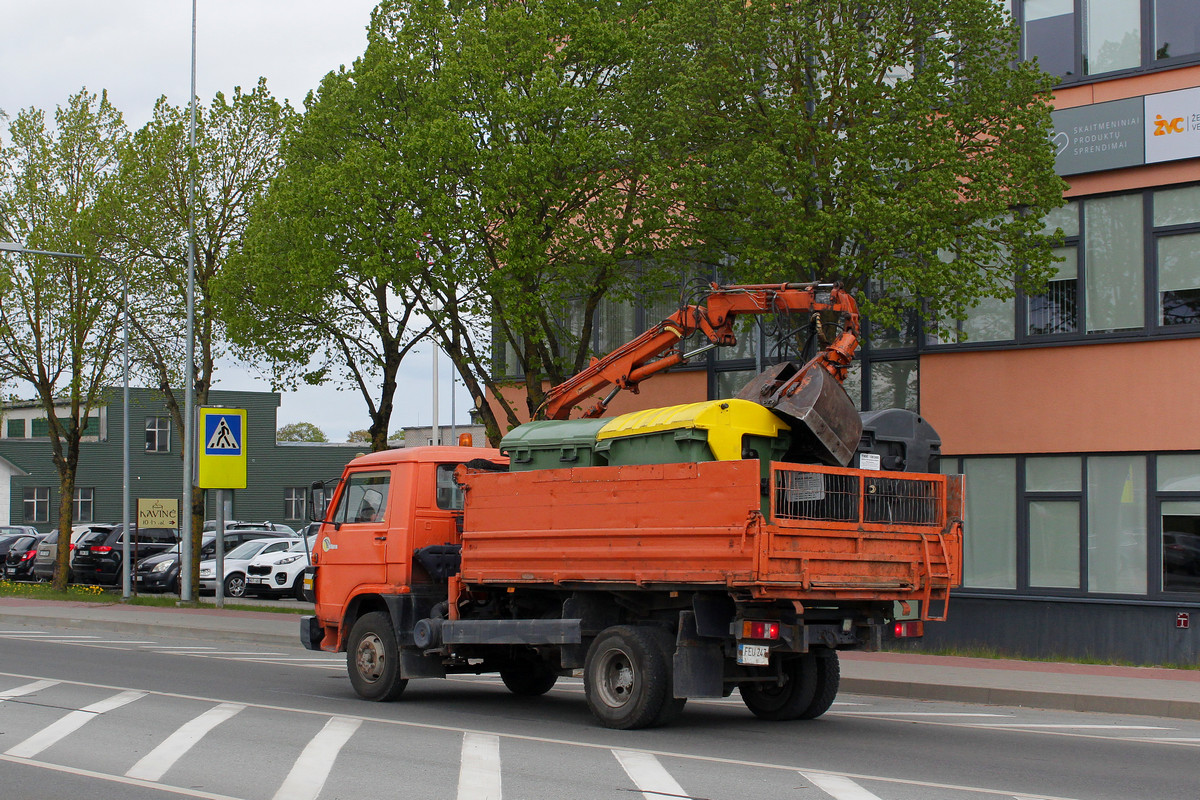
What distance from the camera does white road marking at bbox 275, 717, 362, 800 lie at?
8055mm

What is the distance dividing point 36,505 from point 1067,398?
54012 millimetres

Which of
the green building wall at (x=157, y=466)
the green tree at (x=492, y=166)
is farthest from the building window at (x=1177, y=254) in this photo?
the green building wall at (x=157, y=466)

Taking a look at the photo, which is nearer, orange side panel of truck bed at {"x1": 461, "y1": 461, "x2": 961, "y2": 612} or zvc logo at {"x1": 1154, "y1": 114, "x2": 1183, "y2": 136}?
orange side panel of truck bed at {"x1": 461, "y1": 461, "x2": 961, "y2": 612}

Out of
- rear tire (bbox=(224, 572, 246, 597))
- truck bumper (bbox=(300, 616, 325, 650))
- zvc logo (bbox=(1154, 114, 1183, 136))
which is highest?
zvc logo (bbox=(1154, 114, 1183, 136))

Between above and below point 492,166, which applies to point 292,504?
below

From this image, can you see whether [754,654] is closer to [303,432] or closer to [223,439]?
[223,439]

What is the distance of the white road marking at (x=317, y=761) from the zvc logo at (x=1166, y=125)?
48.8 ft

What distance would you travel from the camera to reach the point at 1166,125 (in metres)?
19.2

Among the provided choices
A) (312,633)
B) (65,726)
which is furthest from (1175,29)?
(65,726)

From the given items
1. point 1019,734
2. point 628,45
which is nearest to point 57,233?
point 628,45

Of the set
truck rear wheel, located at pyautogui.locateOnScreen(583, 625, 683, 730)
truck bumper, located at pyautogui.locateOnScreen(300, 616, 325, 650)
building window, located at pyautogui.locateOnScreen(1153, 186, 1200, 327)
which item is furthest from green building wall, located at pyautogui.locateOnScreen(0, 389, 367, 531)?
truck rear wheel, located at pyautogui.locateOnScreen(583, 625, 683, 730)

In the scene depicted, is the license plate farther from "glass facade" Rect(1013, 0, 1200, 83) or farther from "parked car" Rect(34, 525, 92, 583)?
"parked car" Rect(34, 525, 92, 583)

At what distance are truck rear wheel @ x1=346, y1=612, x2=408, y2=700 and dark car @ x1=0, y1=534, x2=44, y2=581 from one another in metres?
30.1

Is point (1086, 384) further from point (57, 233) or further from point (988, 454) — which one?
point (57, 233)
